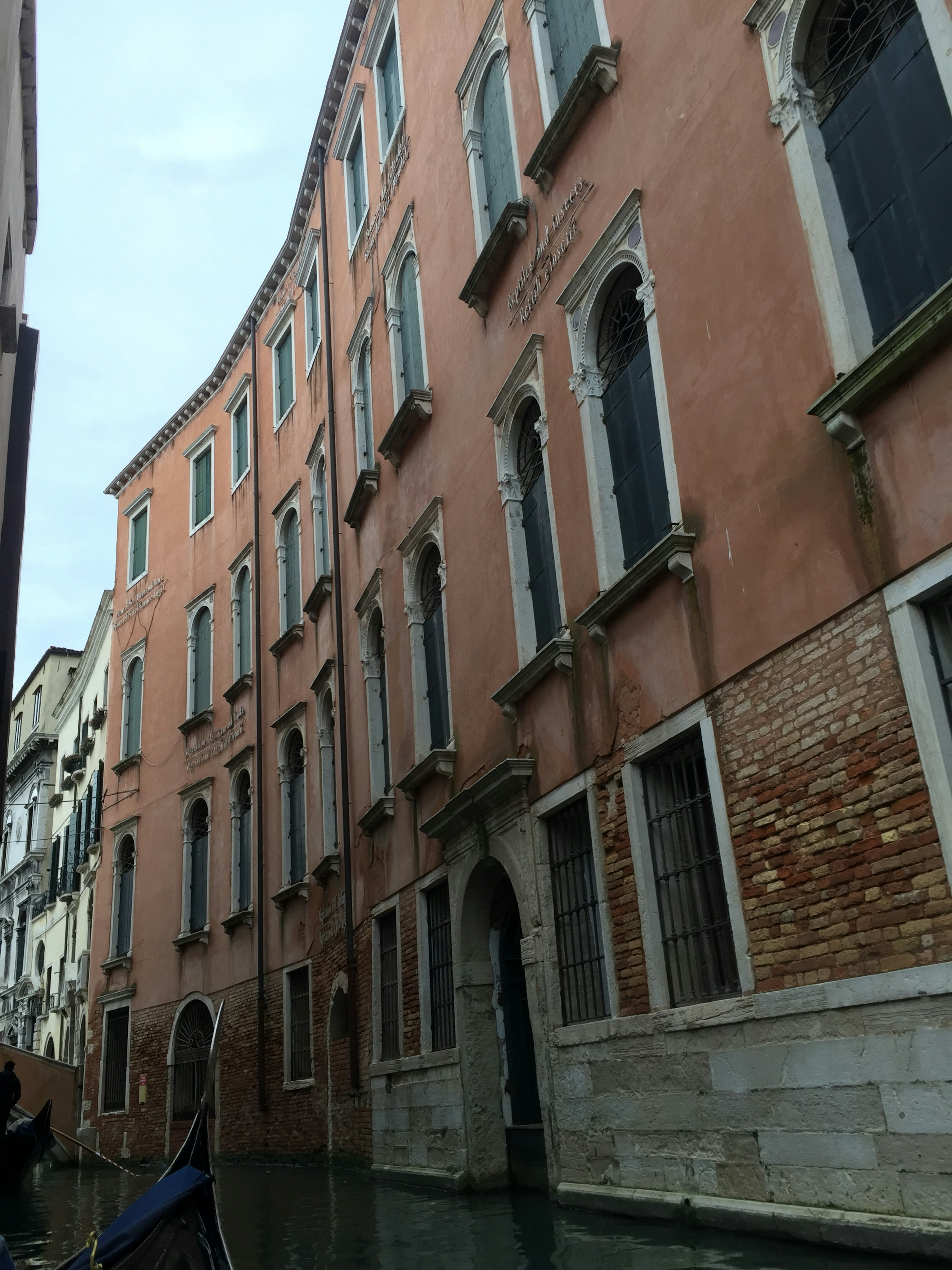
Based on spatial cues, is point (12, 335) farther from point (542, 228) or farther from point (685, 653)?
point (685, 653)

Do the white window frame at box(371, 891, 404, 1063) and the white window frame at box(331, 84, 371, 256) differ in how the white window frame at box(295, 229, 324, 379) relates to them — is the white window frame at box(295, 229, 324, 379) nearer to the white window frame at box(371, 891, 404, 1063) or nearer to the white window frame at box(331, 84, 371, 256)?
the white window frame at box(331, 84, 371, 256)

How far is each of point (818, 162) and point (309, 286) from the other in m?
11.3

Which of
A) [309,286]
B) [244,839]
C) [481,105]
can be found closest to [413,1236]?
[481,105]

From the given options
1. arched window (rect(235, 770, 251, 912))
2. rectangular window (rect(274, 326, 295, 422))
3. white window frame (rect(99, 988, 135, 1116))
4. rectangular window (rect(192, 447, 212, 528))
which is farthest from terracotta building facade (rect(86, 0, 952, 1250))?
rectangular window (rect(192, 447, 212, 528))

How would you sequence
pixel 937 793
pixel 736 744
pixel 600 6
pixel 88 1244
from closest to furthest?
pixel 88 1244, pixel 937 793, pixel 736 744, pixel 600 6

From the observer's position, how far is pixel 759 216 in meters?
6.04

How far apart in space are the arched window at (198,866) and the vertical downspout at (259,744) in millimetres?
1955

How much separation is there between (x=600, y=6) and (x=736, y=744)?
5.26 m

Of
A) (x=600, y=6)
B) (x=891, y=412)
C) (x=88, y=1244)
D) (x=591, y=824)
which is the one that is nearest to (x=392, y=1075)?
(x=591, y=824)

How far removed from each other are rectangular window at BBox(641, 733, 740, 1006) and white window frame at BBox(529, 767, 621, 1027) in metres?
0.47

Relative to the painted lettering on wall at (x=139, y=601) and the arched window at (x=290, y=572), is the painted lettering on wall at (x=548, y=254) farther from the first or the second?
the painted lettering on wall at (x=139, y=601)

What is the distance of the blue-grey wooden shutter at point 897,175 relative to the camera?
501 cm

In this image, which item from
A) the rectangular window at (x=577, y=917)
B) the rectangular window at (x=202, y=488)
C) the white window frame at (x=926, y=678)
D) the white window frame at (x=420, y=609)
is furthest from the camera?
the rectangular window at (x=202, y=488)

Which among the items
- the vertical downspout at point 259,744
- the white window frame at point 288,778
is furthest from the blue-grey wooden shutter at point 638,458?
the vertical downspout at point 259,744
